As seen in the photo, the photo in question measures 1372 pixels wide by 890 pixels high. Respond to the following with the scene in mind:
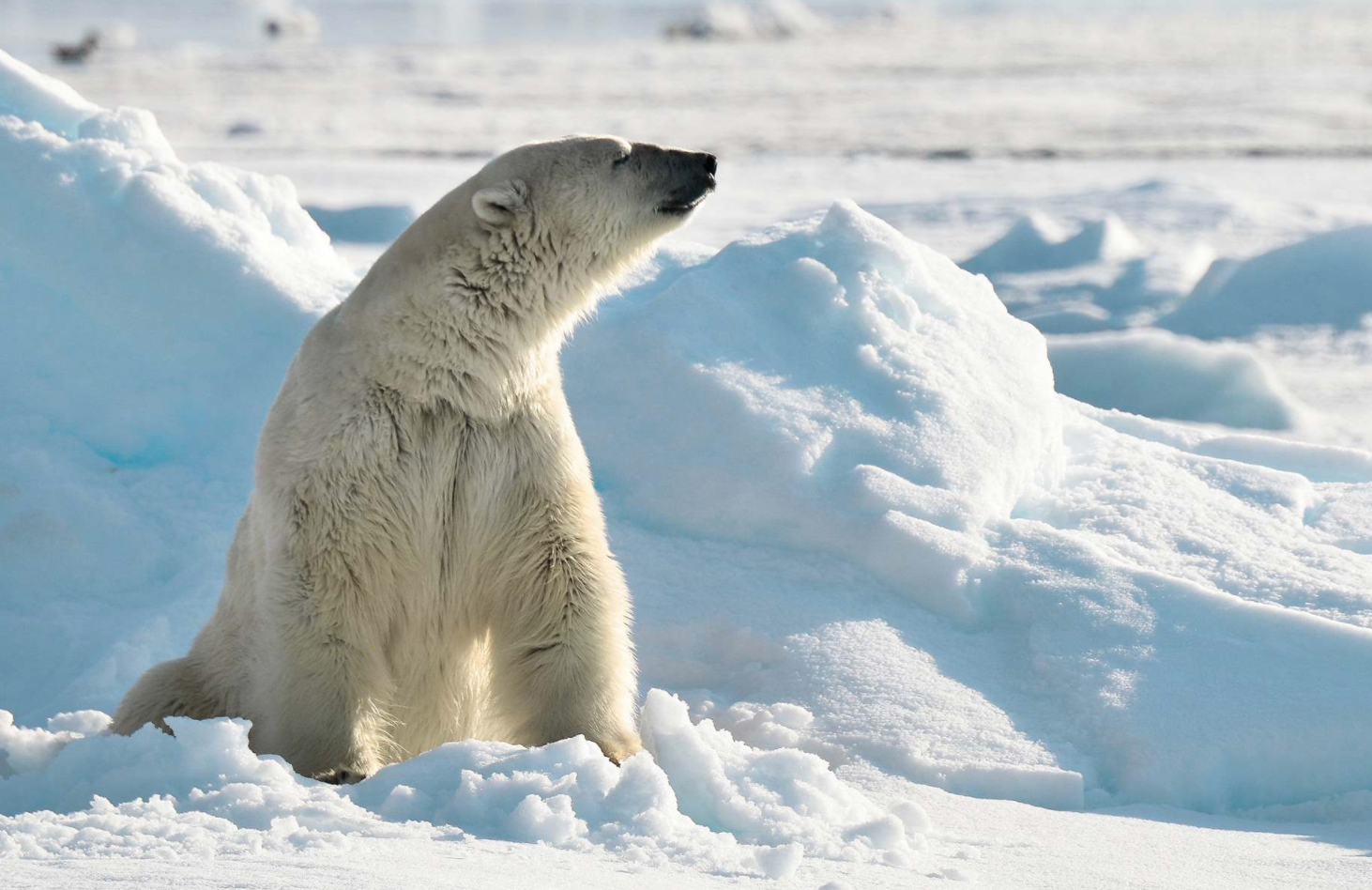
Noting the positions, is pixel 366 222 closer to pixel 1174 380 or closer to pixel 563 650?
pixel 1174 380

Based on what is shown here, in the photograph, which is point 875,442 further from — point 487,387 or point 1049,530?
point 487,387

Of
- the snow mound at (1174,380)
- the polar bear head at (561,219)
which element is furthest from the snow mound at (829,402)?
the snow mound at (1174,380)

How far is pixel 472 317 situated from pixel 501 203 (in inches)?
7.9

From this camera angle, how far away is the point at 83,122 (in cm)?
Result: 431

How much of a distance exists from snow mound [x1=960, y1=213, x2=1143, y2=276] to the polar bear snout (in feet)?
18.3

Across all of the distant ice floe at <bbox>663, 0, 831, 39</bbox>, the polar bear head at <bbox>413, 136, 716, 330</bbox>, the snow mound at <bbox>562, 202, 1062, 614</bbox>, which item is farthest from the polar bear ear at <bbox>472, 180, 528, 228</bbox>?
the distant ice floe at <bbox>663, 0, 831, 39</bbox>

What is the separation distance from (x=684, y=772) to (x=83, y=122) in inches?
119

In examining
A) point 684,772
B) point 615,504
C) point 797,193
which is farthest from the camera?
point 797,193

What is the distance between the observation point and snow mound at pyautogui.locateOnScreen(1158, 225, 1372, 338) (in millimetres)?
6973

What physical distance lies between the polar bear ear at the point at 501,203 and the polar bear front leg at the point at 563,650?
547 mm

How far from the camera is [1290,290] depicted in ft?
23.4

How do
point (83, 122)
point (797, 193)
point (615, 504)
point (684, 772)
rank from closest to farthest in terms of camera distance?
1. point (684, 772)
2. point (615, 504)
3. point (83, 122)
4. point (797, 193)

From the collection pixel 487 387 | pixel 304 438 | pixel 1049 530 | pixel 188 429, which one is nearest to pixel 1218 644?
pixel 1049 530

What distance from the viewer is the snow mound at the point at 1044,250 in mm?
8094
